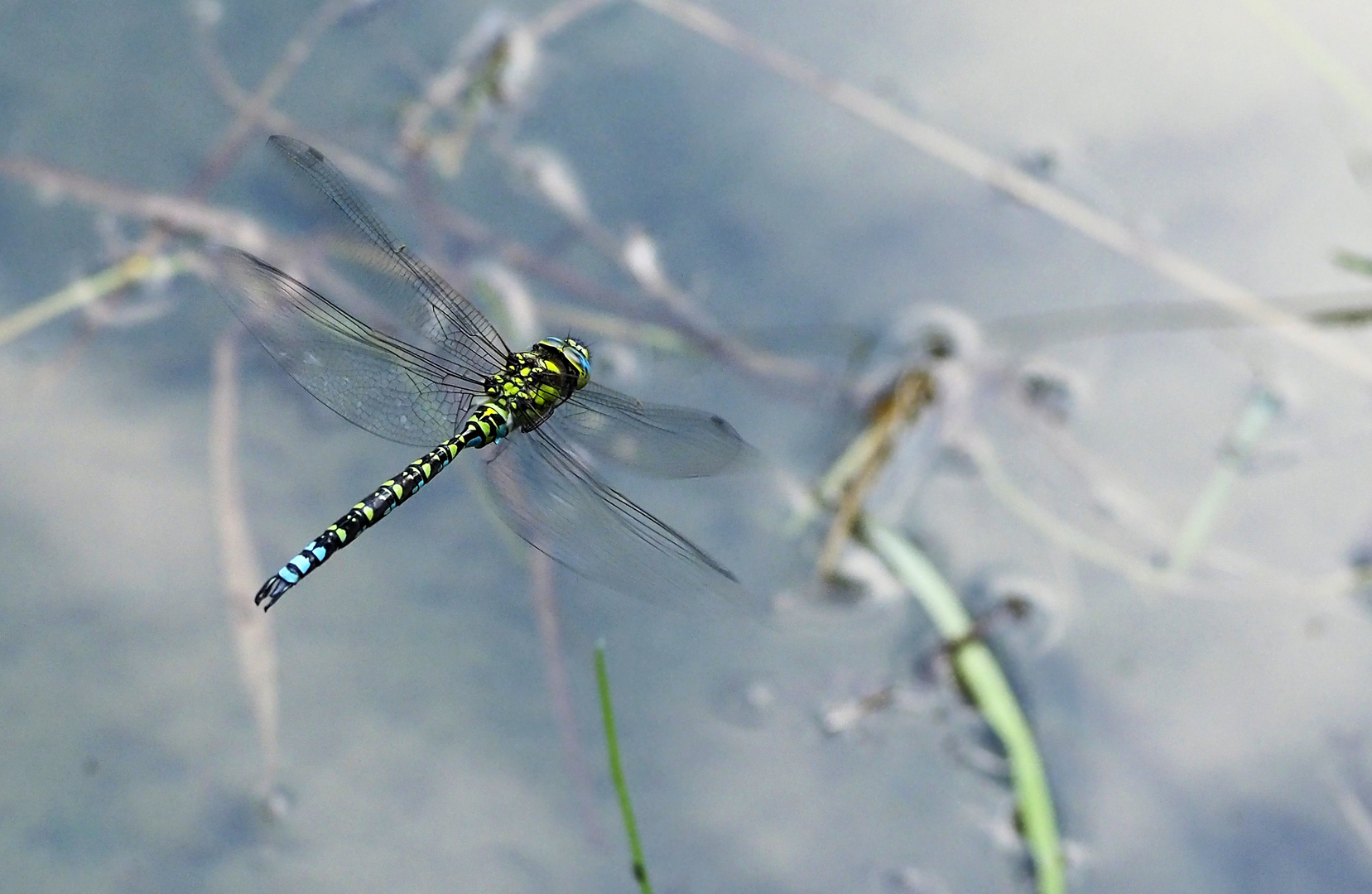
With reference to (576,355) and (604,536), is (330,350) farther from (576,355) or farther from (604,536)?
(604,536)

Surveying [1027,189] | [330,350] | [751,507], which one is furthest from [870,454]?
[330,350]

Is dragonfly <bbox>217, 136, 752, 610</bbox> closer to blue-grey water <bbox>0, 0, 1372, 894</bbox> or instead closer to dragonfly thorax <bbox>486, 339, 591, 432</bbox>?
dragonfly thorax <bbox>486, 339, 591, 432</bbox>

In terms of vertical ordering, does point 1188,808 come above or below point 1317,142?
below

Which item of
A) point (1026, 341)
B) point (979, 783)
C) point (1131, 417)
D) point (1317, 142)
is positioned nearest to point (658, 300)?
point (1026, 341)

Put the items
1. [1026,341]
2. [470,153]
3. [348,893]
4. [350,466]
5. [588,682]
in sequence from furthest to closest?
[470,153] < [1026,341] < [350,466] < [588,682] < [348,893]

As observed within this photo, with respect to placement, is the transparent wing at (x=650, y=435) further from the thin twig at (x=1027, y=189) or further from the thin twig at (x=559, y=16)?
the thin twig at (x=559, y=16)

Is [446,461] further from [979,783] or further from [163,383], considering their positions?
[979,783]

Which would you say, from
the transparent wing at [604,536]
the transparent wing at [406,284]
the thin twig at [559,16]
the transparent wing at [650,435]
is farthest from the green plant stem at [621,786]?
the thin twig at [559,16]

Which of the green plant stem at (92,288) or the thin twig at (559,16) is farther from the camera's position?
the thin twig at (559,16)

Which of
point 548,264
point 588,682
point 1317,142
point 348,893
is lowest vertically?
point 348,893
